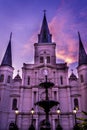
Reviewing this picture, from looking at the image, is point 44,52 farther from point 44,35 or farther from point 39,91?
point 39,91

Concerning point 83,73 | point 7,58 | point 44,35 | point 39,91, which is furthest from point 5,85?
point 44,35

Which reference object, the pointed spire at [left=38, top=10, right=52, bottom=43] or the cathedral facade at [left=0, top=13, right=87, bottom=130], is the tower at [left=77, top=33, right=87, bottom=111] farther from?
the pointed spire at [left=38, top=10, right=52, bottom=43]

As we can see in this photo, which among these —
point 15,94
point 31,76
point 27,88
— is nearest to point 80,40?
point 31,76

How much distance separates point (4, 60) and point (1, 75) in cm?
382

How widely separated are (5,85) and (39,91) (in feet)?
23.9

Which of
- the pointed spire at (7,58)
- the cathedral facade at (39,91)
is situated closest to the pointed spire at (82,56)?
the cathedral facade at (39,91)

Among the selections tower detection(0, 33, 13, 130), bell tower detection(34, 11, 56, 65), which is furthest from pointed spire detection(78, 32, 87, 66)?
tower detection(0, 33, 13, 130)

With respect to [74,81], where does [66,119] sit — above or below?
below

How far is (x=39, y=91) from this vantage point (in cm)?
3519

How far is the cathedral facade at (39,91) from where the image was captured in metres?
32.2

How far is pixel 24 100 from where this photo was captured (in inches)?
1356

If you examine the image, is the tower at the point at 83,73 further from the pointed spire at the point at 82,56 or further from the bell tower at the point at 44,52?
the bell tower at the point at 44,52

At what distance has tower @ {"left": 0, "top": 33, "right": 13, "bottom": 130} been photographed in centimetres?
3219

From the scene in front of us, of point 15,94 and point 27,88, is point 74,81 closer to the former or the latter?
point 27,88
